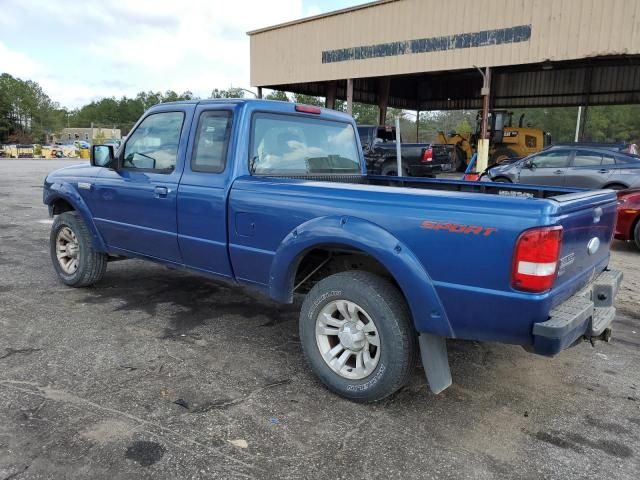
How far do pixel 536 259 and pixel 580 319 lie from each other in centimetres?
52

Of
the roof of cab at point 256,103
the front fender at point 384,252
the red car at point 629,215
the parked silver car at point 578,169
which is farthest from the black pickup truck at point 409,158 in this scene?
the front fender at point 384,252

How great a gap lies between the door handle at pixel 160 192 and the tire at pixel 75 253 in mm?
1327

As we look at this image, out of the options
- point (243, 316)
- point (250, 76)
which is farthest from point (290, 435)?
point (250, 76)

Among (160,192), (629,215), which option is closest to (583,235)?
(160,192)

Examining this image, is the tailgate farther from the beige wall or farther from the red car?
the beige wall

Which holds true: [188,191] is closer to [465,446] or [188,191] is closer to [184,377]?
[184,377]

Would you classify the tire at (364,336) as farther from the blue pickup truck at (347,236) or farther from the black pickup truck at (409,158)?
the black pickup truck at (409,158)

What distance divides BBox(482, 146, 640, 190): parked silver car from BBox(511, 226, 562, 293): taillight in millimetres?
10658

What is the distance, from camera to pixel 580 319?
2.67 m

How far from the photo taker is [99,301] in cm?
500

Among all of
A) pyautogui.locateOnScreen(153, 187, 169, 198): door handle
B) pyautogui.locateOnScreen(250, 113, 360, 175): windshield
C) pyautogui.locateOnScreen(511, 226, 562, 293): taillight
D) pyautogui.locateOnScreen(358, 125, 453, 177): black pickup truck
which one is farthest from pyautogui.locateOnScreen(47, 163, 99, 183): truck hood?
pyautogui.locateOnScreen(358, 125, 453, 177): black pickup truck

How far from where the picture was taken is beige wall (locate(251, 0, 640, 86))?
48.8 feet

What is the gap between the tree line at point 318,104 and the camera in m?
58.9

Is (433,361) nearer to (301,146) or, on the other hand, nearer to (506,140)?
(301,146)
